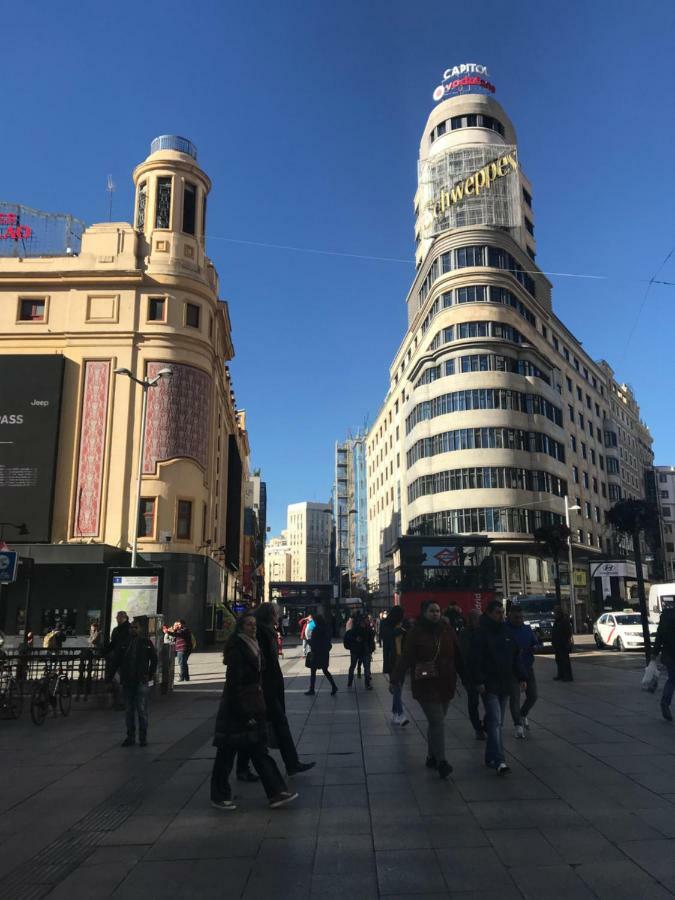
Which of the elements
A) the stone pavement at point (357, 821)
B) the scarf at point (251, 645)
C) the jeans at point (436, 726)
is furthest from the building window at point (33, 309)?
the jeans at point (436, 726)

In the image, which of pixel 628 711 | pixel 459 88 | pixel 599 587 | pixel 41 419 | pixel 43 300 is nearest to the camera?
pixel 628 711

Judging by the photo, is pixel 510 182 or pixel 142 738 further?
pixel 510 182

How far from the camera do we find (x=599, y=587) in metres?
58.1

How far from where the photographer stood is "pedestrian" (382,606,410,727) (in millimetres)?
10734

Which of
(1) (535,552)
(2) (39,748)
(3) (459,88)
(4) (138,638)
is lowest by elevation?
(2) (39,748)

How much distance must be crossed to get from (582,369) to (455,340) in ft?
85.7

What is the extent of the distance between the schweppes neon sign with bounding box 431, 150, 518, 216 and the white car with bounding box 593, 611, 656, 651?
4109cm

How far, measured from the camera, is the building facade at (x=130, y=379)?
1314 inches

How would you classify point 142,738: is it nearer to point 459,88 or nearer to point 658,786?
point 658,786

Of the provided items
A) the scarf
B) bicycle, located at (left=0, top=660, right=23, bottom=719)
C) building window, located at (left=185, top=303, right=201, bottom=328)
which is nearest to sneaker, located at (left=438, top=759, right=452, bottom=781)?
the scarf

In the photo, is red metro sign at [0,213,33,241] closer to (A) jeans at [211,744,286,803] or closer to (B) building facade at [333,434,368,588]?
(A) jeans at [211,744,286,803]

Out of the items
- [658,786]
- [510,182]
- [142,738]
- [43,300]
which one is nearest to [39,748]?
[142,738]

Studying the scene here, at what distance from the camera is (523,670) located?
8766 mm

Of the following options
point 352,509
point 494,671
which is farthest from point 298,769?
point 352,509
